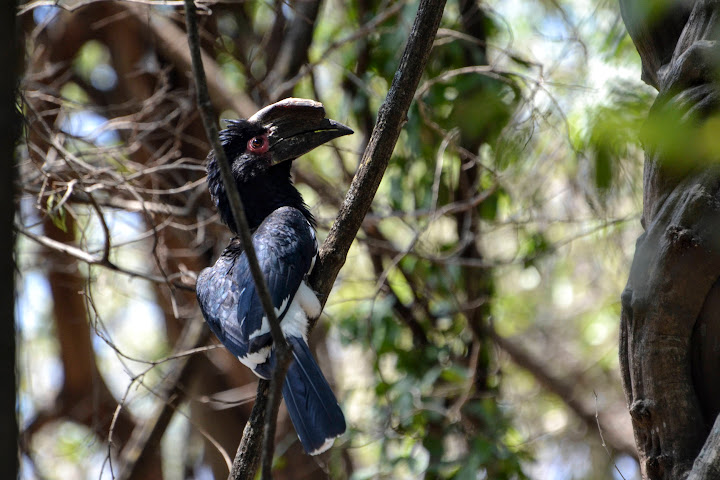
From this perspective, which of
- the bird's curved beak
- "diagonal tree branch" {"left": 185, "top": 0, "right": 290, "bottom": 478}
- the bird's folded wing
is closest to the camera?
"diagonal tree branch" {"left": 185, "top": 0, "right": 290, "bottom": 478}

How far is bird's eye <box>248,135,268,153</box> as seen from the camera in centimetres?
295

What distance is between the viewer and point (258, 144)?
2.97 metres

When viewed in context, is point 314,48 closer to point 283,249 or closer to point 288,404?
point 283,249

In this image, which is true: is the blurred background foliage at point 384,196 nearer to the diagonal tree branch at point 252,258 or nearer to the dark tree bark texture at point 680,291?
the dark tree bark texture at point 680,291

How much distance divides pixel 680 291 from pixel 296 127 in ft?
5.30

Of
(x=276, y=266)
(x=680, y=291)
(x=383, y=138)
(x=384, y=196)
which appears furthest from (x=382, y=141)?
(x=384, y=196)

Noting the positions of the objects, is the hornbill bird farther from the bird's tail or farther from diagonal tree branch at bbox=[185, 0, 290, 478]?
diagonal tree branch at bbox=[185, 0, 290, 478]

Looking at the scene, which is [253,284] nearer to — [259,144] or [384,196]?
[259,144]

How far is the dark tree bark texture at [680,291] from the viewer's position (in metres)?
1.71

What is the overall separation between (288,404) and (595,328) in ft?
14.1

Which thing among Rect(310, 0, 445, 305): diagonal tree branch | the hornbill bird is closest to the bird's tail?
the hornbill bird

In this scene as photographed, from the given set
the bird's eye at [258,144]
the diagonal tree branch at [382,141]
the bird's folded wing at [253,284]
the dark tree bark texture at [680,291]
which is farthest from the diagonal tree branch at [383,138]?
the bird's eye at [258,144]

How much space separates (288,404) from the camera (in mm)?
2105

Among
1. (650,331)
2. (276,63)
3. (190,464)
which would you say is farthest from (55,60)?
(650,331)
